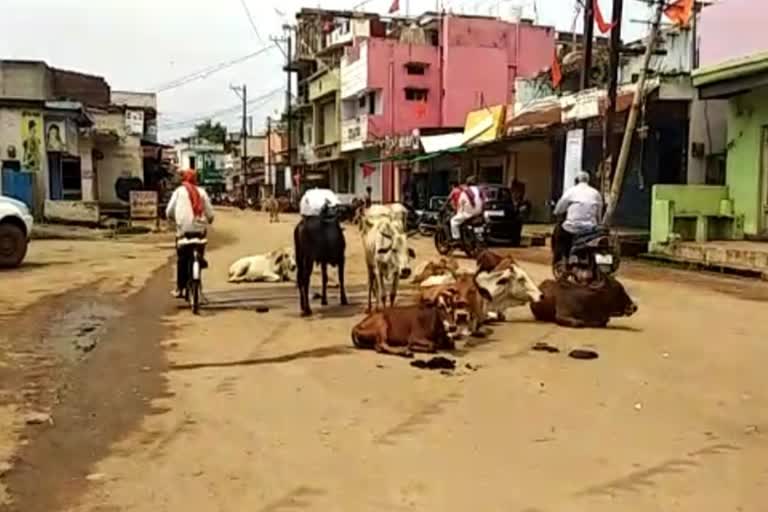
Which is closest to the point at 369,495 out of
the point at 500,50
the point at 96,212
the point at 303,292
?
the point at 303,292

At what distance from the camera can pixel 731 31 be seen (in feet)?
66.6

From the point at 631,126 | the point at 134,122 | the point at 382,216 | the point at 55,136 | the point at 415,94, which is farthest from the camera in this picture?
the point at 415,94

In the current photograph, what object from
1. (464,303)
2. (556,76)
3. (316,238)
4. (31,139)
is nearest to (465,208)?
(316,238)

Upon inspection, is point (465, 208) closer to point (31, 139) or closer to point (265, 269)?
point (265, 269)

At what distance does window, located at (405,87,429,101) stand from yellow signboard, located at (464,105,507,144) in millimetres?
15851

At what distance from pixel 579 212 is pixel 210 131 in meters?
123

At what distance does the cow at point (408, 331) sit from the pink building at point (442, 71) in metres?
41.3

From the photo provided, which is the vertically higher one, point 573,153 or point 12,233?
point 573,153

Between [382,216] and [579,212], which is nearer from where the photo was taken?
[382,216]

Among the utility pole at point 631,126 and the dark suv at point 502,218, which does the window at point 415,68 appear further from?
the utility pole at point 631,126

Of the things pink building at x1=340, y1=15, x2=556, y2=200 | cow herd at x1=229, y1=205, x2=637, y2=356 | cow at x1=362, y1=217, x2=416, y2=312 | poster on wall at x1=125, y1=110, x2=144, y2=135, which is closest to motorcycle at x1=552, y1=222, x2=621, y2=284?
cow herd at x1=229, y1=205, x2=637, y2=356

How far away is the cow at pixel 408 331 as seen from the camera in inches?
365

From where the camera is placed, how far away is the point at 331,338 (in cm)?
1029

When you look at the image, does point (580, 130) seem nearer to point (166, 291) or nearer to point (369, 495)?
point (166, 291)
